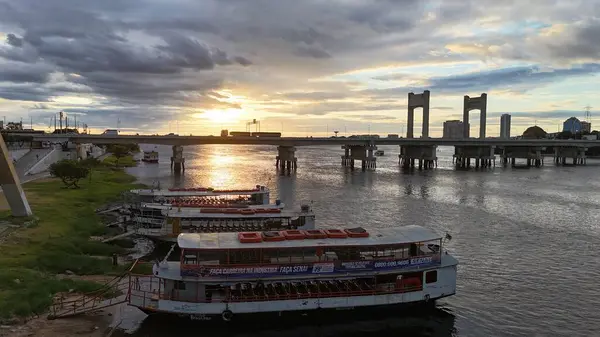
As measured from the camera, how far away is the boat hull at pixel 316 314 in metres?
26.1

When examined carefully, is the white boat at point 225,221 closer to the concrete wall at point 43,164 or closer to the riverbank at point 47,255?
the riverbank at point 47,255

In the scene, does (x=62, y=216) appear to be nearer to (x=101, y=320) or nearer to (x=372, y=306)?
(x=101, y=320)

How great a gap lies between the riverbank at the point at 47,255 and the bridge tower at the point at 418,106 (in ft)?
478

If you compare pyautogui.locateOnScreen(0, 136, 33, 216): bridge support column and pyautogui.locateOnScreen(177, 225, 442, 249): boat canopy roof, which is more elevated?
pyautogui.locateOnScreen(0, 136, 33, 216): bridge support column

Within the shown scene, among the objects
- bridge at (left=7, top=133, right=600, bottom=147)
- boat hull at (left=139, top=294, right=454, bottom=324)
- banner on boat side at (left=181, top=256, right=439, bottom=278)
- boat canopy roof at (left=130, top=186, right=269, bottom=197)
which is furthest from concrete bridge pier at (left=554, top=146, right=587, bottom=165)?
banner on boat side at (left=181, top=256, right=439, bottom=278)

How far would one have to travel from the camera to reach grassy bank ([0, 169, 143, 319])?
83.4 feet

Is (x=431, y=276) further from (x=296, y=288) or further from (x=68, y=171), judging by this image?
(x=68, y=171)

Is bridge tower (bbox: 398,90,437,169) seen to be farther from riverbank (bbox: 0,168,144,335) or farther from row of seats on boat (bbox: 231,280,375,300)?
row of seats on boat (bbox: 231,280,375,300)

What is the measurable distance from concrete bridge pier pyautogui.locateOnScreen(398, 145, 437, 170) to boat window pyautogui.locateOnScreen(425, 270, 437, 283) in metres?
115

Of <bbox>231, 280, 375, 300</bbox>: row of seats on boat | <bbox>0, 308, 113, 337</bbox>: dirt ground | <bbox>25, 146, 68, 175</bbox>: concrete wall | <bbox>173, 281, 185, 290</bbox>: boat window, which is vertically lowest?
<bbox>0, 308, 113, 337</bbox>: dirt ground

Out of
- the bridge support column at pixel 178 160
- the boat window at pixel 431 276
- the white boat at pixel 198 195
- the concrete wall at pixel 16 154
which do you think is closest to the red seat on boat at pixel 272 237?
the boat window at pixel 431 276

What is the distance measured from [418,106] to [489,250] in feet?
519

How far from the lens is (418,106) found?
194 metres

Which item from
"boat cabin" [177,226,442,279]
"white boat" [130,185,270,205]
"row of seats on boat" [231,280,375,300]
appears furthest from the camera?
"white boat" [130,185,270,205]
